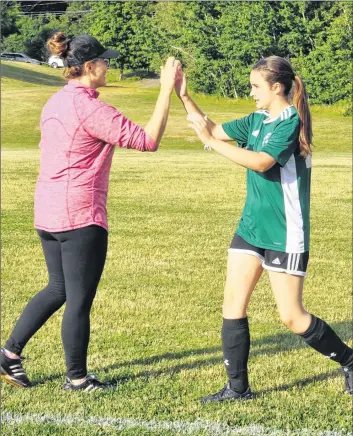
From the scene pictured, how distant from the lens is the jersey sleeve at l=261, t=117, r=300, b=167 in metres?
4.55

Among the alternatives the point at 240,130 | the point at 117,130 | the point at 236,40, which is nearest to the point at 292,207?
the point at 240,130

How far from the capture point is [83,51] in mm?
4691

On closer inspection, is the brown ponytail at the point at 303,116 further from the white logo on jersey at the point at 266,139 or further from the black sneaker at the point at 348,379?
the black sneaker at the point at 348,379

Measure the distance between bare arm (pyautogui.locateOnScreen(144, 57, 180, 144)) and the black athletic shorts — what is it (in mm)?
766

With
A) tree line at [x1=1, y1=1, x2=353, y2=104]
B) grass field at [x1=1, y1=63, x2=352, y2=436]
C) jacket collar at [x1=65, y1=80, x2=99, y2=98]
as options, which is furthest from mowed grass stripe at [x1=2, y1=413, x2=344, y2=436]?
tree line at [x1=1, y1=1, x2=353, y2=104]

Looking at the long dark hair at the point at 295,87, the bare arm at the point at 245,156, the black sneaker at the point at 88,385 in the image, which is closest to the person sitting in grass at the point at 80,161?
the black sneaker at the point at 88,385

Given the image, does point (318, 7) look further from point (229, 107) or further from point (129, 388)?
point (129, 388)

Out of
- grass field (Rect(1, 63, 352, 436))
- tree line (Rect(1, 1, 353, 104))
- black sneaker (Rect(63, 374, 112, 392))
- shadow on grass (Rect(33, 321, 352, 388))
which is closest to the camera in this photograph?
grass field (Rect(1, 63, 352, 436))

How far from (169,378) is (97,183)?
52.0 inches

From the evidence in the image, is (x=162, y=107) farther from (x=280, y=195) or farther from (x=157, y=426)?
(x=157, y=426)

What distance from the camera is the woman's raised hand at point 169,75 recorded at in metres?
4.64

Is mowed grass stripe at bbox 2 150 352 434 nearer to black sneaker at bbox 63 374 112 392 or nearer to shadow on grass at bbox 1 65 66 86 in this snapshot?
black sneaker at bbox 63 374 112 392

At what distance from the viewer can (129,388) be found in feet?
16.7

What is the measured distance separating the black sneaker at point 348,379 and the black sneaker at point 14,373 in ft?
5.89
